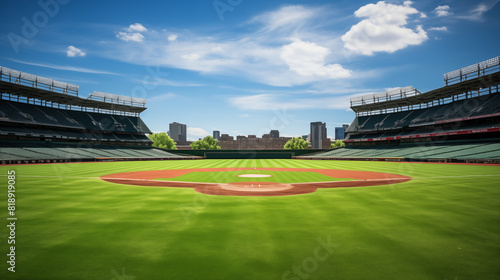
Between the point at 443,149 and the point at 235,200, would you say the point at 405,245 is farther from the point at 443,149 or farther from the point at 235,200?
the point at 443,149

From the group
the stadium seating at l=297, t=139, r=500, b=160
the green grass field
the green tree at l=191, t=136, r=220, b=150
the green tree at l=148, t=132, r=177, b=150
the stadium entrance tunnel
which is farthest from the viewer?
the green tree at l=191, t=136, r=220, b=150

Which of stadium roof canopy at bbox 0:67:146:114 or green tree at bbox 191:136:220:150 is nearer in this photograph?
stadium roof canopy at bbox 0:67:146:114

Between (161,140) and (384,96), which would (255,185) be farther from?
(161,140)

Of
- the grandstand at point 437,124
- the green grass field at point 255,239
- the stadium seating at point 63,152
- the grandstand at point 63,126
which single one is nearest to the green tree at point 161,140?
the grandstand at point 63,126

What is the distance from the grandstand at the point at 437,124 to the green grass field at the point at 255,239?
34.9m

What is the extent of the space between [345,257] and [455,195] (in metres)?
9.84

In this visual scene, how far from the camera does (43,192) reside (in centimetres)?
1202

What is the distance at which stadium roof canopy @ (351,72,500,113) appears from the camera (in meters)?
42.4

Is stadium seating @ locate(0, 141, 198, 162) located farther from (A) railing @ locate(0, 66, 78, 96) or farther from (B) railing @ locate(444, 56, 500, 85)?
(B) railing @ locate(444, 56, 500, 85)

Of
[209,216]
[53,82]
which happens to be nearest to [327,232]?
[209,216]

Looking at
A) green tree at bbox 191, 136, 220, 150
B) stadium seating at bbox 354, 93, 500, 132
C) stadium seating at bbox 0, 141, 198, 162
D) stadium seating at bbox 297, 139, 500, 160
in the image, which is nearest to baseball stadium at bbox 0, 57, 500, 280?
stadium seating at bbox 297, 139, 500, 160

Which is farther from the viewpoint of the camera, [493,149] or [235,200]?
[493,149]

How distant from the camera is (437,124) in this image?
49438 mm

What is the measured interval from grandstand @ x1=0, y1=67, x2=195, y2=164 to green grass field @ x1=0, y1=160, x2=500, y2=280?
38.4 m
